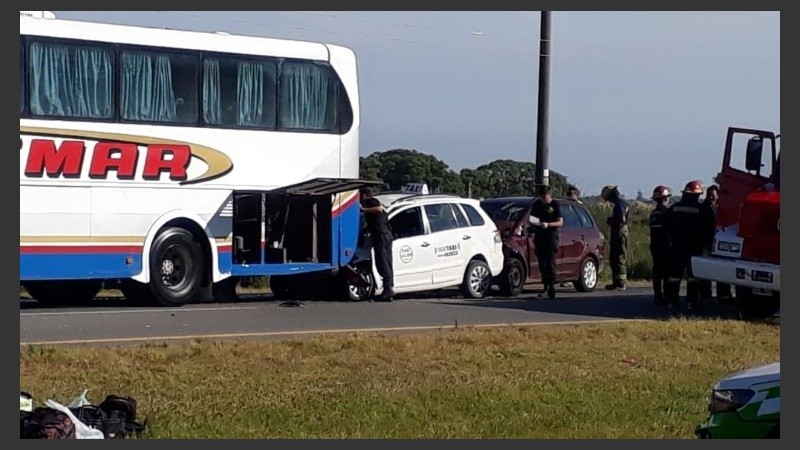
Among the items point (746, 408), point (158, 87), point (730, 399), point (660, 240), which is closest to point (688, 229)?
point (660, 240)

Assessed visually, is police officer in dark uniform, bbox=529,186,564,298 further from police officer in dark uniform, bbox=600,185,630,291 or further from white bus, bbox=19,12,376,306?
police officer in dark uniform, bbox=600,185,630,291

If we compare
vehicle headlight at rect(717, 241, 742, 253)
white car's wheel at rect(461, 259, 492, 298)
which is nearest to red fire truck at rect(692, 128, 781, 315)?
vehicle headlight at rect(717, 241, 742, 253)

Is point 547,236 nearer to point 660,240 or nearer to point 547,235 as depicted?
point 547,235

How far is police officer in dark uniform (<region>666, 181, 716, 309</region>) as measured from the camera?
19406mm

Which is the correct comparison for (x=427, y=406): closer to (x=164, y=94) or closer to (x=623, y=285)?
(x=164, y=94)

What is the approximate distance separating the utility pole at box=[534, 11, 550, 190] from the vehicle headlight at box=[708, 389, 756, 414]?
20563 millimetres

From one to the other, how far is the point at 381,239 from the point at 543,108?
33.9 feet

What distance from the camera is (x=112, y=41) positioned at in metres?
18.2

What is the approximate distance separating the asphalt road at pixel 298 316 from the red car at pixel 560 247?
723 millimetres

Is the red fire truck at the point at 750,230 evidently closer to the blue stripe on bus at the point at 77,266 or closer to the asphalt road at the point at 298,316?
the asphalt road at the point at 298,316

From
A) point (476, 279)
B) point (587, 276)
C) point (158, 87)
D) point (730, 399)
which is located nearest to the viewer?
point (730, 399)

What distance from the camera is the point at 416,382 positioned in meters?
12.0

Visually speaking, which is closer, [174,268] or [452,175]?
[174,268]

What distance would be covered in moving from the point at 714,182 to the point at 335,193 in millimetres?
6561
